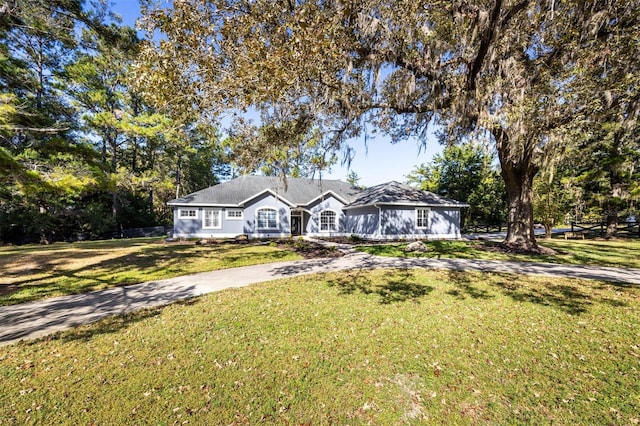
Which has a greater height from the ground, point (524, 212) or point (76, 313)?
point (524, 212)

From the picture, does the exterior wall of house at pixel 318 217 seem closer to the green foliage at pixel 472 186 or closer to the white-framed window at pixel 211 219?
the white-framed window at pixel 211 219

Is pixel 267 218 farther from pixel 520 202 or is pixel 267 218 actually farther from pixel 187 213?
pixel 520 202

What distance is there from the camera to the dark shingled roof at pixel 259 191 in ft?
65.6

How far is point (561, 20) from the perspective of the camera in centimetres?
649

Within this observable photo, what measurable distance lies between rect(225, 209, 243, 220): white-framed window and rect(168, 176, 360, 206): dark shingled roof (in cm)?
62

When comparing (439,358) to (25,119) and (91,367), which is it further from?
A: (25,119)

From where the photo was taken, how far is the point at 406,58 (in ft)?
25.9

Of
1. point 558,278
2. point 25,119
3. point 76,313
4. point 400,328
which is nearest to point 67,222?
point 25,119

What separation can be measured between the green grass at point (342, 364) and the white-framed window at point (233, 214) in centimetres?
1483

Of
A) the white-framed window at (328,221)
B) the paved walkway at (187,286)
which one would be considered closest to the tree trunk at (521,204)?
the paved walkway at (187,286)

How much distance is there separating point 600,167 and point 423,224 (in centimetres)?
1301

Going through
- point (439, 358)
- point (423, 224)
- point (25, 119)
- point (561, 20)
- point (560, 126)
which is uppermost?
point (561, 20)

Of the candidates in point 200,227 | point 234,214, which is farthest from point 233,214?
point 200,227

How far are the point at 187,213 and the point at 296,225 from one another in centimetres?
855
